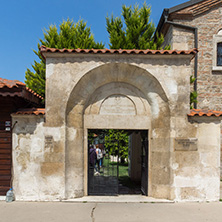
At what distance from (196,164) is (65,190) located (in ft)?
14.5

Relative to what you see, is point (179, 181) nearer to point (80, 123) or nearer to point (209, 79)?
point (80, 123)

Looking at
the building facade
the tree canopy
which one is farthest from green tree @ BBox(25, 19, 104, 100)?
the building facade

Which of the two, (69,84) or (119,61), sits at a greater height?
(119,61)

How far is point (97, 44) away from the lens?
39.3 ft

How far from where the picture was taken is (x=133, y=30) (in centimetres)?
1081

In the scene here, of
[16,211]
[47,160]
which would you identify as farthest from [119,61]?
[16,211]

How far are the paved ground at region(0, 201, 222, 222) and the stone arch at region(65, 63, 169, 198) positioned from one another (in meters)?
0.93

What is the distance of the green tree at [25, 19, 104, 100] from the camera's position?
1196 cm

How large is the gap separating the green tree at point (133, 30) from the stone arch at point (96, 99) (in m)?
4.28

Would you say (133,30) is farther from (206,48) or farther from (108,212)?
(108,212)

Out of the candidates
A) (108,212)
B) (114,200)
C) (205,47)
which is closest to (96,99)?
(114,200)

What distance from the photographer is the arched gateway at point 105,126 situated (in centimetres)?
651

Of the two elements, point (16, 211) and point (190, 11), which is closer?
point (16, 211)

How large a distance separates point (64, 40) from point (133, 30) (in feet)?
13.9
